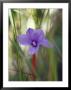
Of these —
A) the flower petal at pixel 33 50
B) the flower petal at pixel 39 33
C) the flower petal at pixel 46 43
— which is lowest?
the flower petal at pixel 33 50

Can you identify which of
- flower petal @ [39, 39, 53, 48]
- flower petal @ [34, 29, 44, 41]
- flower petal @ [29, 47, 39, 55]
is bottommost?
flower petal @ [29, 47, 39, 55]

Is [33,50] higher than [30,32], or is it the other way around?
[30,32]

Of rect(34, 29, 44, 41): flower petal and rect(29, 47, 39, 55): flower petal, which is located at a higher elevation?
rect(34, 29, 44, 41): flower petal

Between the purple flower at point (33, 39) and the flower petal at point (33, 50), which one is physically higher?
the purple flower at point (33, 39)

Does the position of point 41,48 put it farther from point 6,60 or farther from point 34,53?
point 6,60

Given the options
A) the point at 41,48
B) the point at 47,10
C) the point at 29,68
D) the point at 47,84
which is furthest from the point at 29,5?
the point at 47,84
